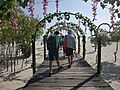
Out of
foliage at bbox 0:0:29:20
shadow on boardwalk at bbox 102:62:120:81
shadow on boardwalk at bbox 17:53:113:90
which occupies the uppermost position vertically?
foliage at bbox 0:0:29:20

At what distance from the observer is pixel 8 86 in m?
13.8

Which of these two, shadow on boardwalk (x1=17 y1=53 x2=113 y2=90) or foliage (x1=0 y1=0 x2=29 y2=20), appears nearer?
foliage (x1=0 y1=0 x2=29 y2=20)

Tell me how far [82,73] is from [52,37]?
184cm

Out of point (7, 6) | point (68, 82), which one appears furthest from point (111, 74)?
point (7, 6)

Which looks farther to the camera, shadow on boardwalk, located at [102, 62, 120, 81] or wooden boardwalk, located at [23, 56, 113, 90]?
shadow on boardwalk, located at [102, 62, 120, 81]

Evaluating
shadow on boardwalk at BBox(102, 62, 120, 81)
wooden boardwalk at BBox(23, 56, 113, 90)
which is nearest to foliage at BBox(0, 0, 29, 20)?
wooden boardwalk at BBox(23, 56, 113, 90)

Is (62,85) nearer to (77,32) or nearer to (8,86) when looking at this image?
(8,86)

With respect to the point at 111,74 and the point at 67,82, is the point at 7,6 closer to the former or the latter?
the point at 67,82

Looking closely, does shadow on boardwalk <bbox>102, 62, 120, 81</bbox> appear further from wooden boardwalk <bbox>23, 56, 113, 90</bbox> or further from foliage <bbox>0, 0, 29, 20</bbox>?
foliage <bbox>0, 0, 29, 20</bbox>

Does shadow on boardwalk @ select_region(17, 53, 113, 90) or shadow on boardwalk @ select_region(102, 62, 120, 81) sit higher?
shadow on boardwalk @ select_region(17, 53, 113, 90)

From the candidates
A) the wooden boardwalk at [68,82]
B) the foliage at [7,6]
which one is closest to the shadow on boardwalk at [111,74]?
the wooden boardwalk at [68,82]

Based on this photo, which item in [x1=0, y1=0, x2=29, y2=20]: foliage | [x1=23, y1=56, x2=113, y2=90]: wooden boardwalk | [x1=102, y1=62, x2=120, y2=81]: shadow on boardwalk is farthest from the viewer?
[x1=102, y1=62, x2=120, y2=81]: shadow on boardwalk

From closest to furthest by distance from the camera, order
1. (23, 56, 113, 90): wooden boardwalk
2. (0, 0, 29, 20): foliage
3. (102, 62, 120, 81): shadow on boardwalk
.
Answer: (0, 0, 29, 20): foliage
(23, 56, 113, 90): wooden boardwalk
(102, 62, 120, 81): shadow on boardwalk

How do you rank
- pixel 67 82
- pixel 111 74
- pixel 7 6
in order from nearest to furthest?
pixel 7 6 → pixel 67 82 → pixel 111 74
